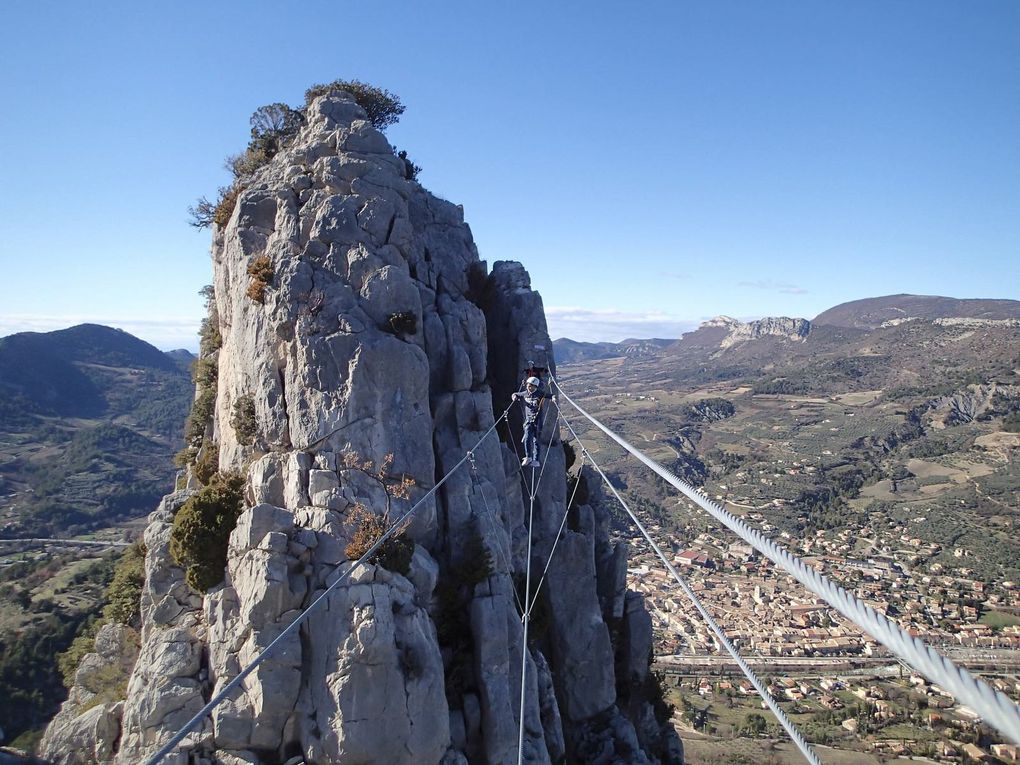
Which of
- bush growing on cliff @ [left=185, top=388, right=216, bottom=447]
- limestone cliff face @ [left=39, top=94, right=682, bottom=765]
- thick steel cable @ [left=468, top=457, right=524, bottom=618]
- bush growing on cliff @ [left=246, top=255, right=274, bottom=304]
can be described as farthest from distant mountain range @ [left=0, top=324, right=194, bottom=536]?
thick steel cable @ [left=468, top=457, right=524, bottom=618]

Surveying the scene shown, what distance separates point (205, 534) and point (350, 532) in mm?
4204

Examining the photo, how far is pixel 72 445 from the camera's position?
138500 millimetres

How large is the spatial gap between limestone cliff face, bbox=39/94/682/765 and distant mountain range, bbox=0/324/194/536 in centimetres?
6791

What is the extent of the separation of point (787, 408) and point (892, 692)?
13563 cm

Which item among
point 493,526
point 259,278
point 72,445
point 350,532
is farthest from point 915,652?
point 72,445

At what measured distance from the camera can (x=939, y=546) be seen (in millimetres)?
97562

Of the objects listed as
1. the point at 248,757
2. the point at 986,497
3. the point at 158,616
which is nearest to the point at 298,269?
the point at 158,616

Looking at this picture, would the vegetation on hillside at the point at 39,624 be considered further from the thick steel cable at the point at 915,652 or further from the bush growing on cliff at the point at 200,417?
the thick steel cable at the point at 915,652

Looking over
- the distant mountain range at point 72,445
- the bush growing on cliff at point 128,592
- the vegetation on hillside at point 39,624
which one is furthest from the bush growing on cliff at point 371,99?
the distant mountain range at point 72,445

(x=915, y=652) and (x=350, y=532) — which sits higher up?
(x=915, y=652)

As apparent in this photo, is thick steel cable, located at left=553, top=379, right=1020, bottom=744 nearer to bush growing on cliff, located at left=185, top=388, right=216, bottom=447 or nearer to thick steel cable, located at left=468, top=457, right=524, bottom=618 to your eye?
thick steel cable, located at left=468, top=457, right=524, bottom=618

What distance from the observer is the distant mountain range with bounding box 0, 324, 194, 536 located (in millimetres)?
103875

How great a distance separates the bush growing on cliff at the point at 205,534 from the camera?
15078mm

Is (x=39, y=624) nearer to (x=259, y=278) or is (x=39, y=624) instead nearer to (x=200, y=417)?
(x=200, y=417)
